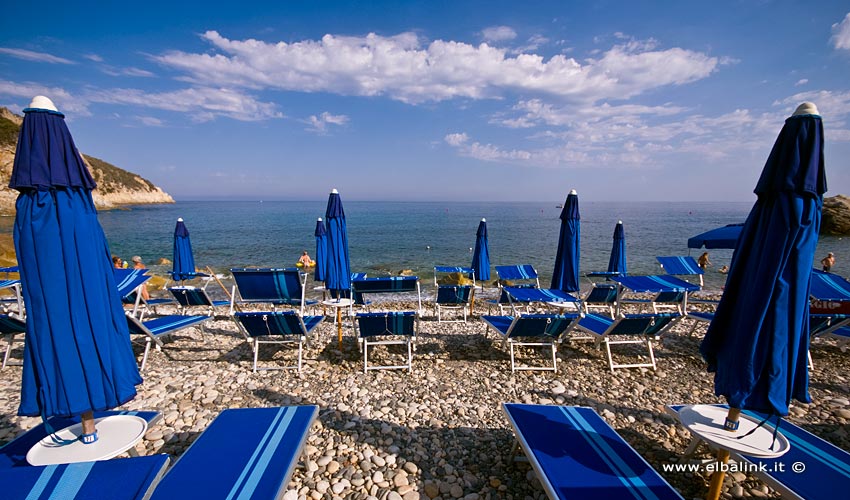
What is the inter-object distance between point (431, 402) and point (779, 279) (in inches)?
138

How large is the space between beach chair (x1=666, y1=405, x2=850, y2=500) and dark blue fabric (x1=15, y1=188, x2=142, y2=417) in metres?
4.33

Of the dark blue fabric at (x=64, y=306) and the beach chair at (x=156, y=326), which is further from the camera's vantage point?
the beach chair at (x=156, y=326)

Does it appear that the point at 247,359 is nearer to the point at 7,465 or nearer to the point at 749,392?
the point at 7,465

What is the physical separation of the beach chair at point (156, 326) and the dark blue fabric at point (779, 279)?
21.7 ft

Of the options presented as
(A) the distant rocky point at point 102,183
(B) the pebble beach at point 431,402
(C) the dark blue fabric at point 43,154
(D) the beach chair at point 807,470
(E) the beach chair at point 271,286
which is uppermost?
(A) the distant rocky point at point 102,183

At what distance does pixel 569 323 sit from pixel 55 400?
536cm

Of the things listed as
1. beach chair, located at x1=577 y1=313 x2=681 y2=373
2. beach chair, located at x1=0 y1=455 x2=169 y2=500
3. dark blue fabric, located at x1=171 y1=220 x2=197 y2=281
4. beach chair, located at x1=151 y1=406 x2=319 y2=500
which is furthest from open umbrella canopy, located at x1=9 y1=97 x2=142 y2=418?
dark blue fabric, located at x1=171 y1=220 x2=197 y2=281

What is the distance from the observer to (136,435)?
8.76ft

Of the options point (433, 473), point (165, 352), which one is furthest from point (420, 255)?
point (433, 473)

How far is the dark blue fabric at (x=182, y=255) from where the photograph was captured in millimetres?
10531

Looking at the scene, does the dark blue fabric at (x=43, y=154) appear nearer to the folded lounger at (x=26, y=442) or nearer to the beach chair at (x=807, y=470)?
the folded lounger at (x=26, y=442)

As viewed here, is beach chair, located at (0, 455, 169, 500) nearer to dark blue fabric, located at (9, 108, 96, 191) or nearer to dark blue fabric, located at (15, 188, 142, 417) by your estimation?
dark blue fabric, located at (15, 188, 142, 417)

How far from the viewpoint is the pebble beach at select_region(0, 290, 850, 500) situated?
126 inches

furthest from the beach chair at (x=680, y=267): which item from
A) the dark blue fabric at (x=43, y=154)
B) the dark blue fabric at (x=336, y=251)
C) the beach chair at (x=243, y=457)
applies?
the dark blue fabric at (x=43, y=154)
